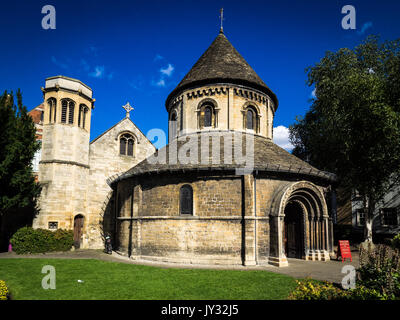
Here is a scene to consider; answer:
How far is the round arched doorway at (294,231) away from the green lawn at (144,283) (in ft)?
19.0

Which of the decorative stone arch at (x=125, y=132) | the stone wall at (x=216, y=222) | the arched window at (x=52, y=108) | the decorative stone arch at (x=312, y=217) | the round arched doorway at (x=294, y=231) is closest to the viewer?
the stone wall at (x=216, y=222)

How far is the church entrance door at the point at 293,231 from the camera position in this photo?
16.9m

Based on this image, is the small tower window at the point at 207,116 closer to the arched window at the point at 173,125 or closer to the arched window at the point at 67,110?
the arched window at the point at 173,125

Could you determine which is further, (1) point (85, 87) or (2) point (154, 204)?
(1) point (85, 87)

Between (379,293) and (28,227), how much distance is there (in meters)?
21.6

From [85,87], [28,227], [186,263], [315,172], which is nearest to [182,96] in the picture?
[85,87]

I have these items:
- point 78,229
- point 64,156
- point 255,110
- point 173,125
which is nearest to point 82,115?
point 64,156

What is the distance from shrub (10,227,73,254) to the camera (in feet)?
61.4

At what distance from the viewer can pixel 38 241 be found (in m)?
19.1

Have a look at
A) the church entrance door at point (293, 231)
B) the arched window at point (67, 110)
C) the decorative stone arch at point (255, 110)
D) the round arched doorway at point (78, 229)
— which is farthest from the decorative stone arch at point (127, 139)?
the church entrance door at point (293, 231)

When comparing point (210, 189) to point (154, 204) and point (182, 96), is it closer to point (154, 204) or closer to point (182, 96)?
point (154, 204)

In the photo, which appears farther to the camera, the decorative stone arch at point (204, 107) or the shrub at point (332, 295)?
the decorative stone arch at point (204, 107)
